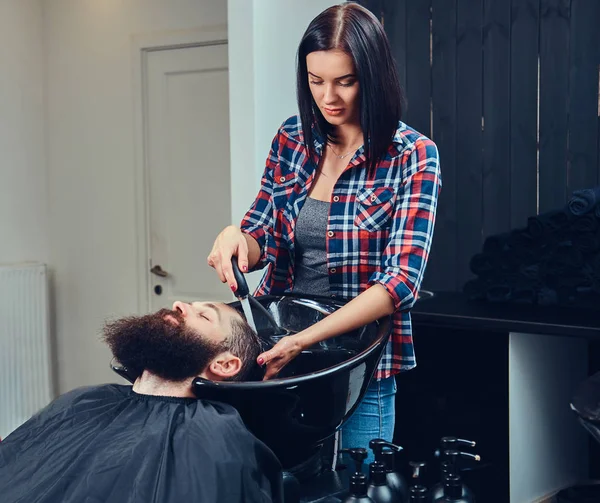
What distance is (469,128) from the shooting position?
2654 mm

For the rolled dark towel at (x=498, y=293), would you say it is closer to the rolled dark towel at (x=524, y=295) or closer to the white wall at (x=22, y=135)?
the rolled dark towel at (x=524, y=295)

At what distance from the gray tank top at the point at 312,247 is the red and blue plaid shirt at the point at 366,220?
0.02 m

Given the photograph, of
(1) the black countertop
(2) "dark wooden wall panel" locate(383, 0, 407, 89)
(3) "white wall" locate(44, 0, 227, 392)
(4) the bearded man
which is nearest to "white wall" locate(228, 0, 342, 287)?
(2) "dark wooden wall panel" locate(383, 0, 407, 89)

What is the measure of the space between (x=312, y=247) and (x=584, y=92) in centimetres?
117

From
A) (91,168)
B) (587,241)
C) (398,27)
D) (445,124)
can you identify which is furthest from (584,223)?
(91,168)

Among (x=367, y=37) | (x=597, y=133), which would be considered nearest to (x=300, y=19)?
(x=597, y=133)

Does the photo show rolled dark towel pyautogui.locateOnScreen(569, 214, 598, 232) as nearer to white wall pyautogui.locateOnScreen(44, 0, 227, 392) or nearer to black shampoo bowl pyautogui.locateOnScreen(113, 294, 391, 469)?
black shampoo bowl pyautogui.locateOnScreen(113, 294, 391, 469)

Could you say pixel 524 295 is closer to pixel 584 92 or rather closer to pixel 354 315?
pixel 584 92

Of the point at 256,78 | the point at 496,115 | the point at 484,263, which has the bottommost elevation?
the point at 484,263

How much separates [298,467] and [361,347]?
0.25 metres

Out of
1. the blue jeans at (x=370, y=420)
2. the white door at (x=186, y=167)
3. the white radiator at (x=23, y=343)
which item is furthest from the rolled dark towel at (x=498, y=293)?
the white radiator at (x=23, y=343)

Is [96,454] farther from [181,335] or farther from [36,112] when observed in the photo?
[36,112]

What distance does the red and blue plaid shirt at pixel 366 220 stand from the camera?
1.57m

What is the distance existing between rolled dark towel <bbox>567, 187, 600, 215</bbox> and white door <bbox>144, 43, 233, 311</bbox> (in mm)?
1763
